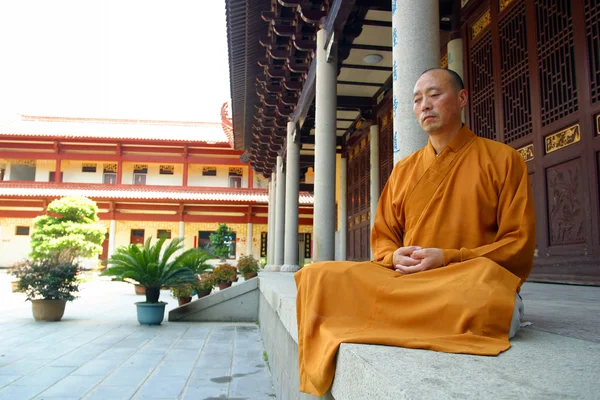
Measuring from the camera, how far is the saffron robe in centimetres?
161

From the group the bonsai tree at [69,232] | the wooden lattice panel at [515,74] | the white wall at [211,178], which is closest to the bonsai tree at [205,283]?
the wooden lattice panel at [515,74]

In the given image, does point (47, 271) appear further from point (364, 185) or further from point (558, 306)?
point (558, 306)

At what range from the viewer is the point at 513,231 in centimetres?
192

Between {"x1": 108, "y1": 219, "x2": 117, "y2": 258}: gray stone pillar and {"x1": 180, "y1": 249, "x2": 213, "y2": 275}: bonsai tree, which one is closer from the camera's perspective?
{"x1": 180, "y1": 249, "x2": 213, "y2": 275}: bonsai tree

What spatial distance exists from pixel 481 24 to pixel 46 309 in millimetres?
8326

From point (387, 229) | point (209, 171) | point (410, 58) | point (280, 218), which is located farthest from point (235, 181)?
point (387, 229)

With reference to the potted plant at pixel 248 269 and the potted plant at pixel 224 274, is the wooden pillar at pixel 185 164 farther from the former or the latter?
the potted plant at pixel 224 274

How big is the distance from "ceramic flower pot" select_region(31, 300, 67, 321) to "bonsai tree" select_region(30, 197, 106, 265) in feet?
38.7

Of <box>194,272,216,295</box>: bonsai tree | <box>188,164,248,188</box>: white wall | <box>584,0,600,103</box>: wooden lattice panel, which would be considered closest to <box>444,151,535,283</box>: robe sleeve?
<box>584,0,600,103</box>: wooden lattice panel

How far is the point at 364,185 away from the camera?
41.9 ft

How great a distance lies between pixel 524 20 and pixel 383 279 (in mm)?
5116

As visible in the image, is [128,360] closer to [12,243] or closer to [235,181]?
[235,181]

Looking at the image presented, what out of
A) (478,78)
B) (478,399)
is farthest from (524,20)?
(478,399)

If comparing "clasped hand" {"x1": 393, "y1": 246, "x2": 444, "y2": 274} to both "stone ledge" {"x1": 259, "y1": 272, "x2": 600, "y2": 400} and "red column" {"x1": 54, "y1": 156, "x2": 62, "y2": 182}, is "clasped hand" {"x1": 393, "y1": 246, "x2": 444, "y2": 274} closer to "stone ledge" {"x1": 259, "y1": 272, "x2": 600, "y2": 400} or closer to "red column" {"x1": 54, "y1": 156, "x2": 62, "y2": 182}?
"stone ledge" {"x1": 259, "y1": 272, "x2": 600, "y2": 400}
